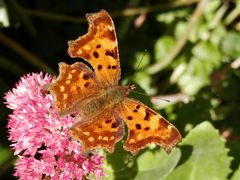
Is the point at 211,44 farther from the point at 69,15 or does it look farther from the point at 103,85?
the point at 103,85

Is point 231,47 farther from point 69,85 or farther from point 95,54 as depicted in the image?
point 69,85

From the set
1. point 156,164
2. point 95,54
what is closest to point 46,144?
point 95,54

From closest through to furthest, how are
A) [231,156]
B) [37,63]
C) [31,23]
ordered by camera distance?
1. [231,156]
2. [37,63]
3. [31,23]

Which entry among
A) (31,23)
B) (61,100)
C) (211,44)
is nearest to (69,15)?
(31,23)

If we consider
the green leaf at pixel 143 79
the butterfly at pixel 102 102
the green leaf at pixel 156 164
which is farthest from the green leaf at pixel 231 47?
the butterfly at pixel 102 102

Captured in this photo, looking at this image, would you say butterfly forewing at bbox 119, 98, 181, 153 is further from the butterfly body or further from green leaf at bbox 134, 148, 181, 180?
green leaf at bbox 134, 148, 181, 180

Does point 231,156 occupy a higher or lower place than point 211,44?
lower
